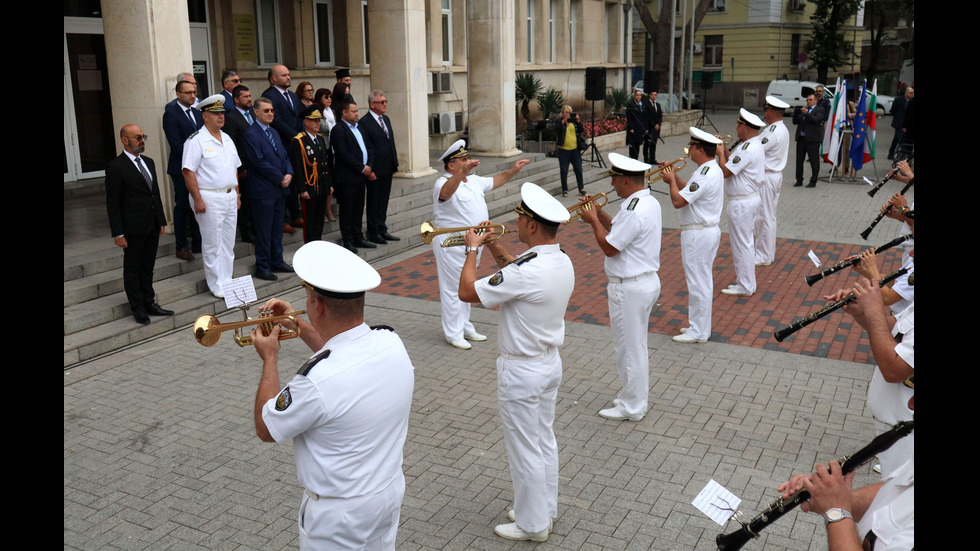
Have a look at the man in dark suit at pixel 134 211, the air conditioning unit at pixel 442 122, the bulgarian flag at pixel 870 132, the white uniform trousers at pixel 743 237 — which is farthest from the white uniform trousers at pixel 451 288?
the bulgarian flag at pixel 870 132

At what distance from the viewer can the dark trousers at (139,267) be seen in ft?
27.6

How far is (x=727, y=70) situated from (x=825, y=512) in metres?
47.3

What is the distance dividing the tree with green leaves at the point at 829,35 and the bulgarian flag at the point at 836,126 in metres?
28.1

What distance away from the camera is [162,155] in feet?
33.6

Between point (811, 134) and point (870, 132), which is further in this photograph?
point (870, 132)

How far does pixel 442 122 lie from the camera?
19375 mm

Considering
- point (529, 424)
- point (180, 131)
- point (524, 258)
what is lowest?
point (529, 424)

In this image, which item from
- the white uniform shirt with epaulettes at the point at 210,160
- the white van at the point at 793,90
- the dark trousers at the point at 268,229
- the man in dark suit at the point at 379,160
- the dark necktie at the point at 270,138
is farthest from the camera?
the white van at the point at 793,90

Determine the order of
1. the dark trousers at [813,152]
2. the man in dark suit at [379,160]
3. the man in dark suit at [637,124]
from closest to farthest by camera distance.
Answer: the man in dark suit at [379,160]
the dark trousers at [813,152]
the man in dark suit at [637,124]

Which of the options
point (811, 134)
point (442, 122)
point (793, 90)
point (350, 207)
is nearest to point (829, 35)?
point (793, 90)

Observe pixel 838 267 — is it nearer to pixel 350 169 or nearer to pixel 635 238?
pixel 635 238

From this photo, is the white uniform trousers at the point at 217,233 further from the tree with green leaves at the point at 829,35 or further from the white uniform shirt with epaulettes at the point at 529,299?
the tree with green leaves at the point at 829,35

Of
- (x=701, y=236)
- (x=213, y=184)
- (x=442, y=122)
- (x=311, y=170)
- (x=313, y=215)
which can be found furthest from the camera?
(x=442, y=122)

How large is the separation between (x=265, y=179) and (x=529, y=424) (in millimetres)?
6240
